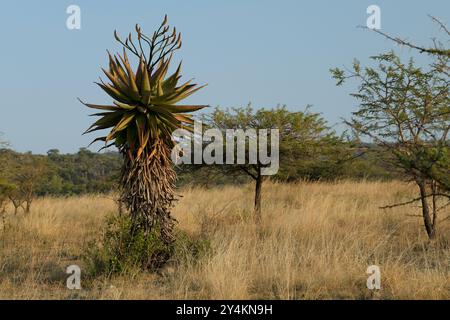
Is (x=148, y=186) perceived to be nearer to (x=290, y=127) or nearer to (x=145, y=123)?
(x=145, y=123)

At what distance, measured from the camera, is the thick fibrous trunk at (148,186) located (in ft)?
23.6

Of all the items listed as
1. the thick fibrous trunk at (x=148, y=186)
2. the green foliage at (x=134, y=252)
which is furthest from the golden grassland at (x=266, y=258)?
the thick fibrous trunk at (x=148, y=186)

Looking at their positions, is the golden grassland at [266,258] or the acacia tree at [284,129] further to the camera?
the acacia tree at [284,129]

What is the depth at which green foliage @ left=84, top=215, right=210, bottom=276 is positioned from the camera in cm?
708

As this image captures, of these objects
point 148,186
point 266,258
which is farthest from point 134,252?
point 266,258

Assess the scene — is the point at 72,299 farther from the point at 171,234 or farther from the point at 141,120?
the point at 141,120

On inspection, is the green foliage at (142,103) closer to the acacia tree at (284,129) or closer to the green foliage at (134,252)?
the green foliage at (134,252)

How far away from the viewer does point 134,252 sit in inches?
283

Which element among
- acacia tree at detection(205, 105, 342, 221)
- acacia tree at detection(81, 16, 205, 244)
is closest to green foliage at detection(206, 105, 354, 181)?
acacia tree at detection(205, 105, 342, 221)

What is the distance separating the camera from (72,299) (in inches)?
240

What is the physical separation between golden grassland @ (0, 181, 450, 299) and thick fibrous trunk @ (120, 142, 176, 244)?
2.53ft

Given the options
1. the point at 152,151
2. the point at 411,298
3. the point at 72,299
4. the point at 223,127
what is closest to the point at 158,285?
the point at 72,299

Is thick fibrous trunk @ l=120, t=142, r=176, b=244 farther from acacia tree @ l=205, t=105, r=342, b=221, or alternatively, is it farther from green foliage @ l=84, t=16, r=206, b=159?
acacia tree @ l=205, t=105, r=342, b=221

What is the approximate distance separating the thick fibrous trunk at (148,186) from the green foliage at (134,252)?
0.56ft
